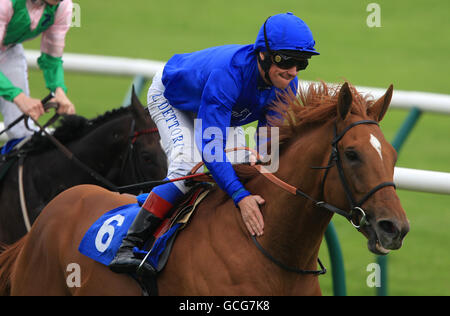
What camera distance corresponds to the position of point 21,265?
383cm

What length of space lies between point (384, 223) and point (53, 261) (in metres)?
1.74

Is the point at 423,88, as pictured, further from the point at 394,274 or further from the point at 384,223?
the point at 384,223

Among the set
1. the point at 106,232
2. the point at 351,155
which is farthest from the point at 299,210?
the point at 106,232

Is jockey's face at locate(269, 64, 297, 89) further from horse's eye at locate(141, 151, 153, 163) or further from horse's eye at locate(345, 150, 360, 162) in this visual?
horse's eye at locate(141, 151, 153, 163)

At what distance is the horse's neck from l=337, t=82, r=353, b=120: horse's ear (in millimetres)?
98

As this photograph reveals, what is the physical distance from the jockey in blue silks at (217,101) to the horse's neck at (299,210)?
0.07 metres

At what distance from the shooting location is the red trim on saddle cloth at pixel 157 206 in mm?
3439

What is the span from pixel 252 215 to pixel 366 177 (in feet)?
1.77

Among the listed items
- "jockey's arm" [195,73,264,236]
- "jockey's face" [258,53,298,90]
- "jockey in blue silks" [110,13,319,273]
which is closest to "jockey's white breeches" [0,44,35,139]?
"jockey in blue silks" [110,13,319,273]

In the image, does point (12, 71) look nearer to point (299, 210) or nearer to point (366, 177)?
point (299, 210)

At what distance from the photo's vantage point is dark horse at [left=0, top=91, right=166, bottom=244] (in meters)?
4.61

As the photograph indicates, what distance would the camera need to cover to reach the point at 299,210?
3076mm
